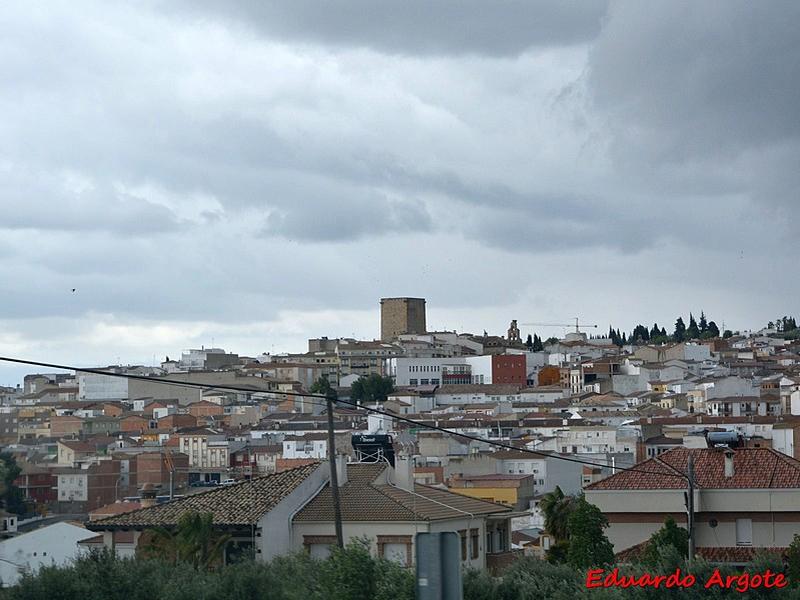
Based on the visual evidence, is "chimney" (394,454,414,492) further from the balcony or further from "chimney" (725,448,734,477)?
"chimney" (725,448,734,477)

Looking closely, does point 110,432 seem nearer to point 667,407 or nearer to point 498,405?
point 498,405

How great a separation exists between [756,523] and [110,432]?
Result: 330 ft

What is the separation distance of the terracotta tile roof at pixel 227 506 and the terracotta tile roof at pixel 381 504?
669mm

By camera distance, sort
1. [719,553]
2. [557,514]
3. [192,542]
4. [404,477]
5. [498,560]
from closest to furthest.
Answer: [192,542]
[498,560]
[719,553]
[404,477]
[557,514]

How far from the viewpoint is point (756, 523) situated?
32.8 m

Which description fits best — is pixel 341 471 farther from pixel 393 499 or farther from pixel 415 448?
pixel 415 448

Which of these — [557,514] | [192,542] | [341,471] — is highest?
[341,471]

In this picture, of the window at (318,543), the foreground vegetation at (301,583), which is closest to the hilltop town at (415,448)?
the window at (318,543)

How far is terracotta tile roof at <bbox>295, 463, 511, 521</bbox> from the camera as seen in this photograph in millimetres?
30031

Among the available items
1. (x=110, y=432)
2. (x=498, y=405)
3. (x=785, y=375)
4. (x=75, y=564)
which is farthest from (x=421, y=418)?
(x=75, y=564)

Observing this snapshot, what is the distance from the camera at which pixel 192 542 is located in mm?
28156

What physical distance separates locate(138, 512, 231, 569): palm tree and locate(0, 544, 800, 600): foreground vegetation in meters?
3.89

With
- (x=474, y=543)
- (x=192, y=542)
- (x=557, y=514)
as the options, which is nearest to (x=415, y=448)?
(x=557, y=514)

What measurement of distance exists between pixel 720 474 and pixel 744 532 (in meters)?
1.51
